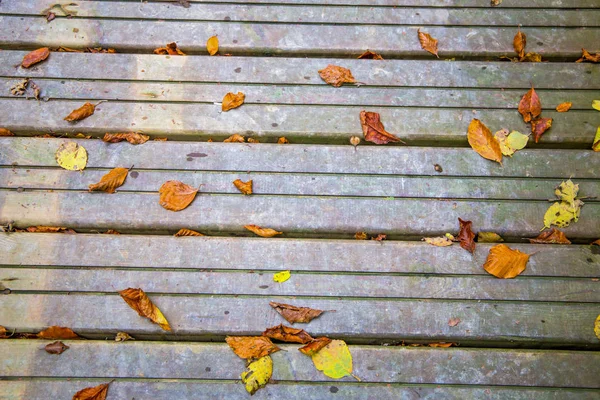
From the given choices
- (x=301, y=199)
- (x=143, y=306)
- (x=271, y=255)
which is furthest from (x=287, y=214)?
(x=143, y=306)

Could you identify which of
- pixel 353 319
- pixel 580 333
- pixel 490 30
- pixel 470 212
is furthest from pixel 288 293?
pixel 490 30

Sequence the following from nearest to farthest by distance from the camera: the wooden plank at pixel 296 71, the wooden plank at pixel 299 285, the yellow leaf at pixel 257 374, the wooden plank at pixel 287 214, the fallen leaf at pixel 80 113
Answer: the yellow leaf at pixel 257 374, the wooden plank at pixel 299 285, the wooden plank at pixel 287 214, the fallen leaf at pixel 80 113, the wooden plank at pixel 296 71

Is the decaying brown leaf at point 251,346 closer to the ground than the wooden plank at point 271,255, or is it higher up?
closer to the ground

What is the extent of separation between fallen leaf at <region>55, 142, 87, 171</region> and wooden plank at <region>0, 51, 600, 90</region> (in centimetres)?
38

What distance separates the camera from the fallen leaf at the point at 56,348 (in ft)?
5.77

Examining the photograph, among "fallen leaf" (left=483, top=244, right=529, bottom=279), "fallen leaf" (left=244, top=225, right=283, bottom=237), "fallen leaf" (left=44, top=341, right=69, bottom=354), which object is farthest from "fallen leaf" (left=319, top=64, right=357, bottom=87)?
"fallen leaf" (left=44, top=341, right=69, bottom=354)

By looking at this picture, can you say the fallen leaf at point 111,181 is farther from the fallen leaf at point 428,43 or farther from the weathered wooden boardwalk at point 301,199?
the fallen leaf at point 428,43

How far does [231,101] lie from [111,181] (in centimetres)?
65

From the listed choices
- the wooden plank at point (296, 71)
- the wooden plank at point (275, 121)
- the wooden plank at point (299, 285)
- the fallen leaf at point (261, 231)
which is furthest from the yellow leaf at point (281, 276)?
the wooden plank at point (296, 71)

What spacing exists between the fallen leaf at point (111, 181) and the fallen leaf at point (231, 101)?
0.54 meters

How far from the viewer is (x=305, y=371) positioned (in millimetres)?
1757

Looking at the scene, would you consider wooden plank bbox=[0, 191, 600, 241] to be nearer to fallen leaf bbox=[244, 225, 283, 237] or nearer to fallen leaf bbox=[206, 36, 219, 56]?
fallen leaf bbox=[244, 225, 283, 237]

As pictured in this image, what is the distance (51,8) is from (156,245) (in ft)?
4.64

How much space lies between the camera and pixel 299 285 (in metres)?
1.87
